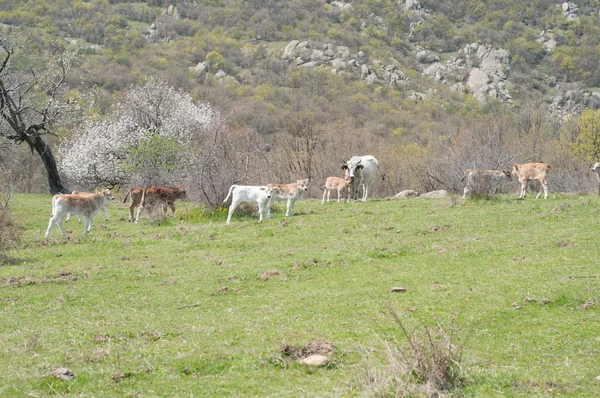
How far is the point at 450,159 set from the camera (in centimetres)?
3641

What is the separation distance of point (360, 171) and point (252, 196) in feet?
23.4

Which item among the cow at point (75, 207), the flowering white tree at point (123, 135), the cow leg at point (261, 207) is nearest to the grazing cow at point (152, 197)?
the cow at point (75, 207)

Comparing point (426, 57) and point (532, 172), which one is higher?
point (426, 57)

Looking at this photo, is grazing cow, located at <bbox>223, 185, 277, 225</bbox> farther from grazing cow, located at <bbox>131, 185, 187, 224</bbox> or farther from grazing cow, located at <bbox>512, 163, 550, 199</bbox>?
grazing cow, located at <bbox>512, 163, 550, 199</bbox>

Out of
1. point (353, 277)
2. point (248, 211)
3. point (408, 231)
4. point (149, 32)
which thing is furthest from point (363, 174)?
point (149, 32)

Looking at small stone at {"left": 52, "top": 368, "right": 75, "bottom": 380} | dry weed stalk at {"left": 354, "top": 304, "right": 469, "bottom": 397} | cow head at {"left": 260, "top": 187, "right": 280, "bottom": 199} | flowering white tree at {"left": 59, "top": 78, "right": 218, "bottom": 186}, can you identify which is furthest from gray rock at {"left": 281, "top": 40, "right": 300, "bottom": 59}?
dry weed stalk at {"left": 354, "top": 304, "right": 469, "bottom": 397}

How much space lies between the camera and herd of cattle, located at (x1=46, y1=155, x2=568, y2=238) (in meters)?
20.3

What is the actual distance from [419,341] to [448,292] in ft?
15.6

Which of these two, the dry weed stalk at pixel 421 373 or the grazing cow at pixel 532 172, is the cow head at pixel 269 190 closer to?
the grazing cow at pixel 532 172

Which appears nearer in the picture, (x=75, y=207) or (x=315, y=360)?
(x=315, y=360)

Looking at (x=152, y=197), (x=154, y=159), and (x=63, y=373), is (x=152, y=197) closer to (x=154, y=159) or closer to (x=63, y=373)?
(x=154, y=159)

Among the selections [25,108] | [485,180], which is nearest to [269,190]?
[485,180]

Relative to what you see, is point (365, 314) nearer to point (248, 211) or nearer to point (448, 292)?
point (448, 292)

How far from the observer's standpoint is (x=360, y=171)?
26.9 metres
